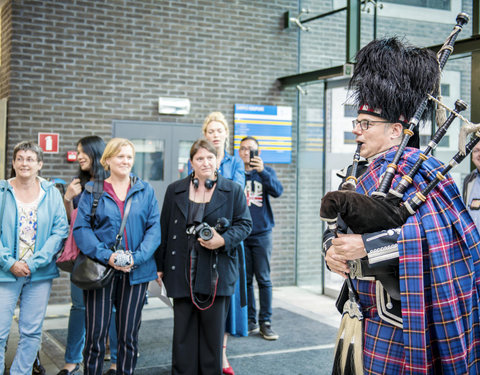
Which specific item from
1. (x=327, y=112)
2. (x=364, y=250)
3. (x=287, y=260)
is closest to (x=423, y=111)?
(x=364, y=250)

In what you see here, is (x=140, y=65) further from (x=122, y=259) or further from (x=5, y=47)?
(x=122, y=259)

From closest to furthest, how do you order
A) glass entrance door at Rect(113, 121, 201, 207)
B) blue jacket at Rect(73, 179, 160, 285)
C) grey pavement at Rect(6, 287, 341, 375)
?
1. blue jacket at Rect(73, 179, 160, 285)
2. grey pavement at Rect(6, 287, 341, 375)
3. glass entrance door at Rect(113, 121, 201, 207)

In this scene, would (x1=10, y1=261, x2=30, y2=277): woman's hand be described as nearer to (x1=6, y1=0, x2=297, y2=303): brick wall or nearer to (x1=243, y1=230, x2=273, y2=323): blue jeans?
(x1=243, y1=230, x2=273, y2=323): blue jeans

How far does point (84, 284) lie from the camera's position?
12.1 ft

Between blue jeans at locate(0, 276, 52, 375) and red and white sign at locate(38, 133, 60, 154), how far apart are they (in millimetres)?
3255

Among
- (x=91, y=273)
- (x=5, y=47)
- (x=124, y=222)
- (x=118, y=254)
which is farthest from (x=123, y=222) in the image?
(x=5, y=47)

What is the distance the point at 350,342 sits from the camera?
7.32ft

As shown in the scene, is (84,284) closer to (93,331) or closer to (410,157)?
(93,331)

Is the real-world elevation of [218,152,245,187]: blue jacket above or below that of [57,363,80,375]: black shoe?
above

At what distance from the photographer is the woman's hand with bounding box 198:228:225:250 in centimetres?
384

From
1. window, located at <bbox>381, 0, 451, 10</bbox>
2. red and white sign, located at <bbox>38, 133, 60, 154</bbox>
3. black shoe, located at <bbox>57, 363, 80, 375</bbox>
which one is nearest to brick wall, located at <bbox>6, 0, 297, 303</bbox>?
red and white sign, located at <bbox>38, 133, 60, 154</bbox>

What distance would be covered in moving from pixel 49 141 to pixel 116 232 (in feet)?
11.8

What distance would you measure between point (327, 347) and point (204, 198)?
220 cm

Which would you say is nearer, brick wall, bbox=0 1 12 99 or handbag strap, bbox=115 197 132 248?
handbag strap, bbox=115 197 132 248
